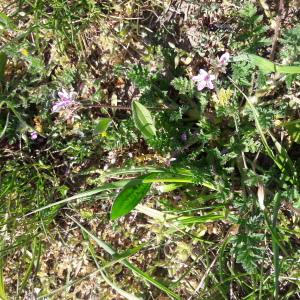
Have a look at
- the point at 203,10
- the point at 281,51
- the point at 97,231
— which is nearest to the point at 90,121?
the point at 97,231

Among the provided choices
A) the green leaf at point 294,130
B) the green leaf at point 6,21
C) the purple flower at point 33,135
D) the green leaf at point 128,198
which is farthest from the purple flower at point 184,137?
the green leaf at point 6,21

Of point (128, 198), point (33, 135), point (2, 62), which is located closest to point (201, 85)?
point (128, 198)

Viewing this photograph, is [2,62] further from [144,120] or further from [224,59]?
[224,59]

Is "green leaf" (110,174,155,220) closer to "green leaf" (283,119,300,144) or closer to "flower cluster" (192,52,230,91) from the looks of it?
"flower cluster" (192,52,230,91)

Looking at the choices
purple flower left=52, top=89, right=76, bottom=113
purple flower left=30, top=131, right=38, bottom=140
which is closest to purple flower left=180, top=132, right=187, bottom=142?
purple flower left=52, top=89, right=76, bottom=113

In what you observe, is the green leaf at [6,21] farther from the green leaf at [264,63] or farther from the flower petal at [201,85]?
the green leaf at [264,63]

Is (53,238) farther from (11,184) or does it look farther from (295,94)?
(295,94)
